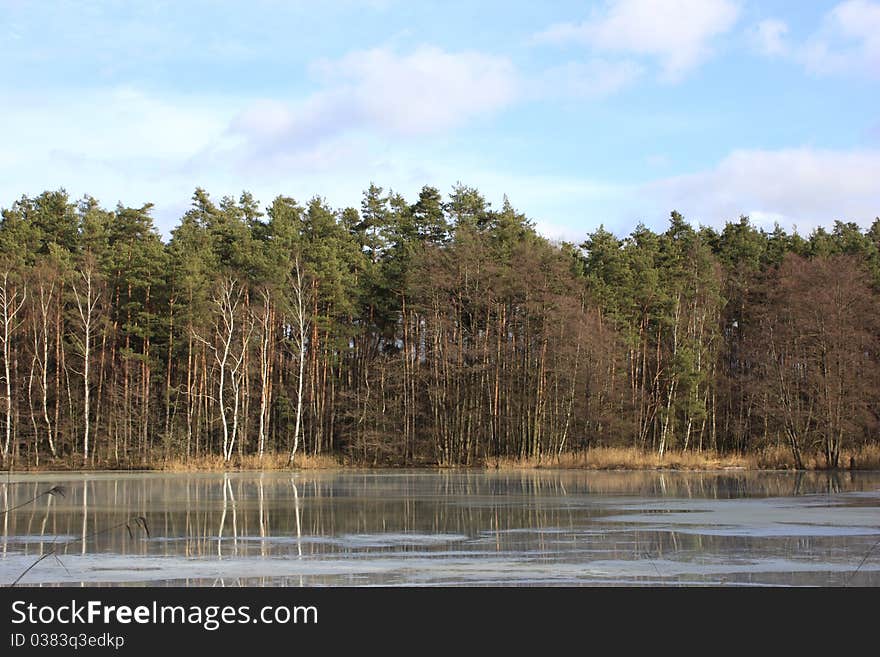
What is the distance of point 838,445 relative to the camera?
37.3m

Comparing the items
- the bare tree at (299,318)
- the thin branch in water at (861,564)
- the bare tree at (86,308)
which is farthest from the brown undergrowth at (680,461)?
the thin branch in water at (861,564)

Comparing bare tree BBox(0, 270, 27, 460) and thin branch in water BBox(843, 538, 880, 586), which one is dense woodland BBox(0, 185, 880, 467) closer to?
bare tree BBox(0, 270, 27, 460)

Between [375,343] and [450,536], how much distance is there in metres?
45.1

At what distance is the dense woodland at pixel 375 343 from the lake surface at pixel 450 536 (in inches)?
865

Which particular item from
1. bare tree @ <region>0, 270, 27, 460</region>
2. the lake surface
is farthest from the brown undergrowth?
bare tree @ <region>0, 270, 27, 460</region>

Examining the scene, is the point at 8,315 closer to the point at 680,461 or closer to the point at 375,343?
the point at 375,343

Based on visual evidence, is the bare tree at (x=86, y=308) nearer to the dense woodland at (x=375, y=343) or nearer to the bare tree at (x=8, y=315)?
the dense woodland at (x=375, y=343)

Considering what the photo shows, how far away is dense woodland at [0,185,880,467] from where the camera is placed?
5122 centimetres

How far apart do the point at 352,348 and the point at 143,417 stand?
13.4 metres

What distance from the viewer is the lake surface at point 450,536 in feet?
37.2

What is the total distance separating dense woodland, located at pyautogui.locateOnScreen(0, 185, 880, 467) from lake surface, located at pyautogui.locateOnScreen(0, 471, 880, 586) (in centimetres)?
2198
